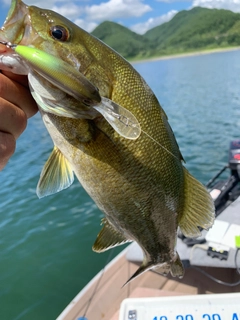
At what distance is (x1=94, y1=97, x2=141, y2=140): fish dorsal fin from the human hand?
1.25ft

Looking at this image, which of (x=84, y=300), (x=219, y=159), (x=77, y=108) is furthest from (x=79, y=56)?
(x=219, y=159)

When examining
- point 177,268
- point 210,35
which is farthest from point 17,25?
point 210,35

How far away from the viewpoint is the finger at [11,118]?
1.35m

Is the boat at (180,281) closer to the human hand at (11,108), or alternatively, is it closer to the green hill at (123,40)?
the human hand at (11,108)

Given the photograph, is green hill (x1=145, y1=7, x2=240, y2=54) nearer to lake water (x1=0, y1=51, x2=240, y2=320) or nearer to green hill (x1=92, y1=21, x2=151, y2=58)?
green hill (x1=92, y1=21, x2=151, y2=58)

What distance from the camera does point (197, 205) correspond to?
169 centimetres

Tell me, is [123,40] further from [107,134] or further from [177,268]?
[107,134]

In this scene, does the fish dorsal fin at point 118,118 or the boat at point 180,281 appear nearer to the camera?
the fish dorsal fin at point 118,118

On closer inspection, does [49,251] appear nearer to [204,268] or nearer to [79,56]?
[204,268]

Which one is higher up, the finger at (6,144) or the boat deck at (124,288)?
the finger at (6,144)

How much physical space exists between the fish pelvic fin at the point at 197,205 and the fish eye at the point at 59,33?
86cm

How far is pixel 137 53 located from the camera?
13675 cm

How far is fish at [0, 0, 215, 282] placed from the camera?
1.25m

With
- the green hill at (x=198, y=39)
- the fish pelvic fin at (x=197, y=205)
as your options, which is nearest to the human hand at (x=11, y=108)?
the fish pelvic fin at (x=197, y=205)
